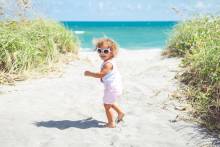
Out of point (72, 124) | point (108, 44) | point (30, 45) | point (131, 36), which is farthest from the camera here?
point (131, 36)

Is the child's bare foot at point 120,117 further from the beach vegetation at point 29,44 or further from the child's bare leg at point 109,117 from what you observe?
the beach vegetation at point 29,44

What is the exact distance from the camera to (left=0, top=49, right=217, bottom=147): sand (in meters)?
5.71

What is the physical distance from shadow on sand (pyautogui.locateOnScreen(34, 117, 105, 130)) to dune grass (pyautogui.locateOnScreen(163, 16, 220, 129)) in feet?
4.19

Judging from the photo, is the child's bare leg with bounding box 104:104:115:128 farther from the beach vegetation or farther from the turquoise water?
the beach vegetation

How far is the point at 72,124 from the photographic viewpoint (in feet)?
20.7

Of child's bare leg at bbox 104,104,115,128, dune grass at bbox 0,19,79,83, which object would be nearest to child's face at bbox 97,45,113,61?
child's bare leg at bbox 104,104,115,128

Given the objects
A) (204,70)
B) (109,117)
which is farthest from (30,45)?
(109,117)

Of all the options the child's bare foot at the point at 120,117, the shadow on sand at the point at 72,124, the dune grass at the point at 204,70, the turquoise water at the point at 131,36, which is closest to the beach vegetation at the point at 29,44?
the turquoise water at the point at 131,36

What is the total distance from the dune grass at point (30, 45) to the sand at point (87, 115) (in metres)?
0.51

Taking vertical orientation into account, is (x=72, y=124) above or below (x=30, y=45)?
below

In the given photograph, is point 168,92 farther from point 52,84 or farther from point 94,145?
point 94,145

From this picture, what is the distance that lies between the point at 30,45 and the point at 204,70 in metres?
3.56

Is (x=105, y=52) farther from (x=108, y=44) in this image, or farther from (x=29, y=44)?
A: (x=29, y=44)

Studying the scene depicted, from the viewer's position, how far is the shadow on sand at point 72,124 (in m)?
6.22
